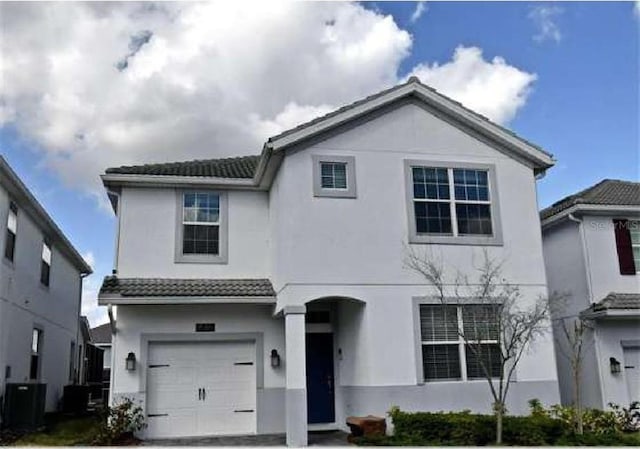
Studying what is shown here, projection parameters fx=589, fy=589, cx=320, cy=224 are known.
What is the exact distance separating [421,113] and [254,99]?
6666 millimetres

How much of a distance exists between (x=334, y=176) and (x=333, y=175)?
3cm

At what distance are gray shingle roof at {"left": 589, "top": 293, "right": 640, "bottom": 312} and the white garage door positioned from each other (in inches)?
360

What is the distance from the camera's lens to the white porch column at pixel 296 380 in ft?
39.8

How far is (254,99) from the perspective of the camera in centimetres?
1923

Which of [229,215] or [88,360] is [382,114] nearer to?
[229,215]

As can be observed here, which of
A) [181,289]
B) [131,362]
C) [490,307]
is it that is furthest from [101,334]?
[490,307]

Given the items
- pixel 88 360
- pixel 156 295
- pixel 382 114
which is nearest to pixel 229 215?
pixel 156 295

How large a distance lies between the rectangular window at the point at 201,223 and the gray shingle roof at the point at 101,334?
24.0 meters

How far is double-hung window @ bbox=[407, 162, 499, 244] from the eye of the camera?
13922 millimetres

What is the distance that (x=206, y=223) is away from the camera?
601 inches

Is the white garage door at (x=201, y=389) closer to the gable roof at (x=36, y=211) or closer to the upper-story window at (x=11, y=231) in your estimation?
the upper-story window at (x=11, y=231)

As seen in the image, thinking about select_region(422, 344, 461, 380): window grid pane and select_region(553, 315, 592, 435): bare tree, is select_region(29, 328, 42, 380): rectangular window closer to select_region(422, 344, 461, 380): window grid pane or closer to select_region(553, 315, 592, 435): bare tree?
select_region(422, 344, 461, 380): window grid pane

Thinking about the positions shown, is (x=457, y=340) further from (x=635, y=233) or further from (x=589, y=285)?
(x=635, y=233)

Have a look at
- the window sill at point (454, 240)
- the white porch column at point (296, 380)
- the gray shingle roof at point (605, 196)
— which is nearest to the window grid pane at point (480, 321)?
the window sill at point (454, 240)
